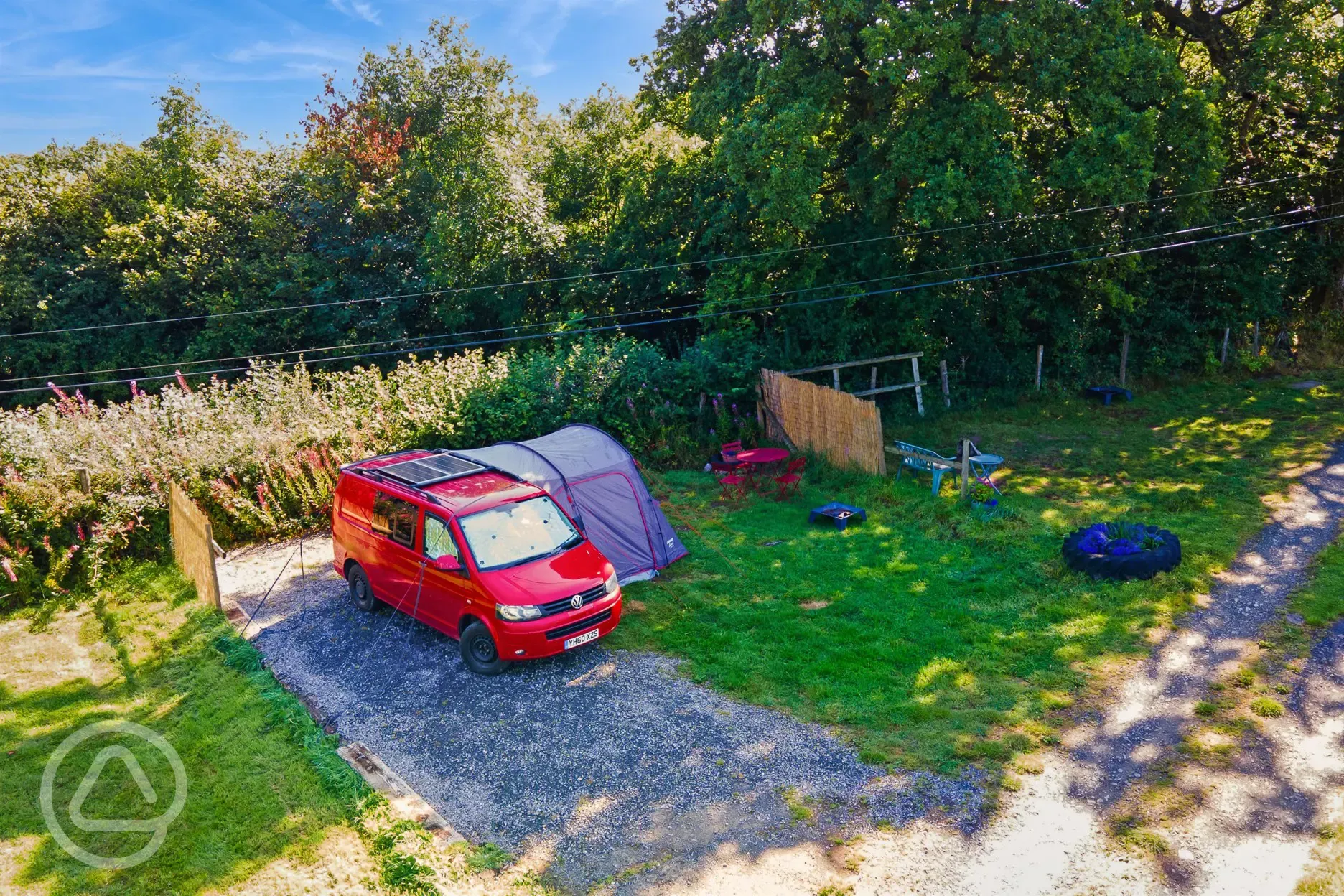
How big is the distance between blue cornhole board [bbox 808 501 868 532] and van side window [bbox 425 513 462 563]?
671cm

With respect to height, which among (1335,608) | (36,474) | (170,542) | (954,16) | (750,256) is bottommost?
(1335,608)

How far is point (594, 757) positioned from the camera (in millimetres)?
8352

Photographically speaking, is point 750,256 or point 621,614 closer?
point 621,614

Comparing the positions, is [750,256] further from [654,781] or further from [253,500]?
[654,781]

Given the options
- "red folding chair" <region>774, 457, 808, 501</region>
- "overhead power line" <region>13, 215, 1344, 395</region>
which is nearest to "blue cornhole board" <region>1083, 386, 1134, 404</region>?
"overhead power line" <region>13, 215, 1344, 395</region>

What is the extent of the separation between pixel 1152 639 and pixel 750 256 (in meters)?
13.0

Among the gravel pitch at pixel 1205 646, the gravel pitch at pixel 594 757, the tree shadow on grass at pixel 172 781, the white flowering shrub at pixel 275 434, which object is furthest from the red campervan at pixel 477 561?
the gravel pitch at pixel 1205 646

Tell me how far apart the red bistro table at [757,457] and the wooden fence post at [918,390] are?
5.00m

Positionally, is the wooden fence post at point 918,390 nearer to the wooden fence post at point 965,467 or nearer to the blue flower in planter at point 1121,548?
the wooden fence post at point 965,467

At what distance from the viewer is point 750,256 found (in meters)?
20.4

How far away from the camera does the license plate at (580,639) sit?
9.75 m

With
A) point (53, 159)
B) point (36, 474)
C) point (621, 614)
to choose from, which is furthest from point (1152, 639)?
point (53, 159)

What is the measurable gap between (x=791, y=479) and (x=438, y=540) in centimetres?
776

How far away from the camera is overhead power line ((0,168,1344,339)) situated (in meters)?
19.5
